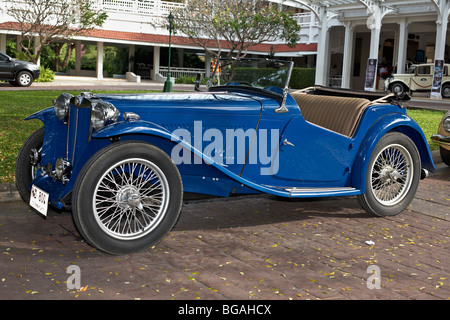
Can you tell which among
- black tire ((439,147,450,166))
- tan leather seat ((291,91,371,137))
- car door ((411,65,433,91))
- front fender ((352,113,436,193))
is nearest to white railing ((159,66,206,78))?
car door ((411,65,433,91))

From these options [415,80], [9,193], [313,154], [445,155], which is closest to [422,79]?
[415,80]

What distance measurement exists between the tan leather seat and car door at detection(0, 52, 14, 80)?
21390 millimetres

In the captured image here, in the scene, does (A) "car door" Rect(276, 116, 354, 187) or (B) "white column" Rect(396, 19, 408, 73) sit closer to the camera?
(A) "car door" Rect(276, 116, 354, 187)

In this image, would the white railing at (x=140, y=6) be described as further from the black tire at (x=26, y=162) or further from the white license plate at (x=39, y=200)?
the white license plate at (x=39, y=200)

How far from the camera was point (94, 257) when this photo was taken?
13.6 feet

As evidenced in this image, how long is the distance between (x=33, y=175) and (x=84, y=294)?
2.11 metres

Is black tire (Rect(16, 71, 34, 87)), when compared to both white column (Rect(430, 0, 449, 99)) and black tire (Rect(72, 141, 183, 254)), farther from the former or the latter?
black tire (Rect(72, 141, 183, 254))

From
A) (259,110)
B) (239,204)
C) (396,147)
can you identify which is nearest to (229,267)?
(259,110)

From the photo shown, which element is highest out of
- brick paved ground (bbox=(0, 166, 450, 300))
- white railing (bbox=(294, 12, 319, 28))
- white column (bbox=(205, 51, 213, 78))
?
white railing (bbox=(294, 12, 319, 28))

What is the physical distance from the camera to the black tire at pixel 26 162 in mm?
5109

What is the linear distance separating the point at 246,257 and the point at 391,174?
2257 millimetres

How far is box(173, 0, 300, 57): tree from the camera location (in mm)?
30158

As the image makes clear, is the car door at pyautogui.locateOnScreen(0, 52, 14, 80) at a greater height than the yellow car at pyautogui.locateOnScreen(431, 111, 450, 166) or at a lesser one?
greater

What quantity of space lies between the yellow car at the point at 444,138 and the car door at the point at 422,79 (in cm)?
2205
